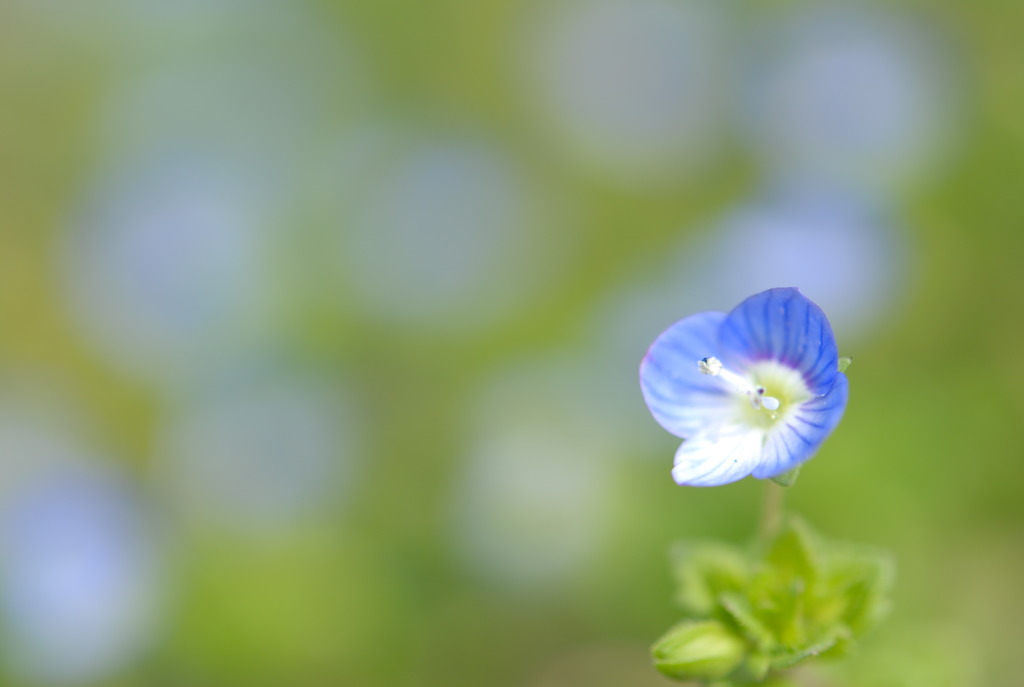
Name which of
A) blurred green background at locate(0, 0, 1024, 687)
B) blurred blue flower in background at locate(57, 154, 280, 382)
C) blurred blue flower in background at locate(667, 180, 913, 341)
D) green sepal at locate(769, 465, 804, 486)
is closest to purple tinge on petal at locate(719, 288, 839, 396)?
green sepal at locate(769, 465, 804, 486)

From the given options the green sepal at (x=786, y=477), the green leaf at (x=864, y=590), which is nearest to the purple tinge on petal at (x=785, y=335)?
the green sepal at (x=786, y=477)

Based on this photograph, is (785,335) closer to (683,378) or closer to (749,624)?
(683,378)

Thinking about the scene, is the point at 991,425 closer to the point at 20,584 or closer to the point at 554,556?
the point at 554,556

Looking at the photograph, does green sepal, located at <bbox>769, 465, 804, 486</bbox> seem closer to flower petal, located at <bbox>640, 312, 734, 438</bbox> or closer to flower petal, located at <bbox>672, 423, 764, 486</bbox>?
flower petal, located at <bbox>672, 423, 764, 486</bbox>

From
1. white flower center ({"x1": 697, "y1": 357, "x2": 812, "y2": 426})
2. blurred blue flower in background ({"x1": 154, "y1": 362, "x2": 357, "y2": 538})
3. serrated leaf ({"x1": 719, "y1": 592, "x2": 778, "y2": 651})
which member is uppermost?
blurred blue flower in background ({"x1": 154, "y1": 362, "x2": 357, "y2": 538})

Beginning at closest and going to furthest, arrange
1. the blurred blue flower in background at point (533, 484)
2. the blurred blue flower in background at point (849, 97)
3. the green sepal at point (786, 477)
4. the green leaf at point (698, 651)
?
the green sepal at point (786, 477) < the green leaf at point (698, 651) < the blurred blue flower in background at point (533, 484) < the blurred blue flower in background at point (849, 97)

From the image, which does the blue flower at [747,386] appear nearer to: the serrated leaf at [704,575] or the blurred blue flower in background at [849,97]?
the serrated leaf at [704,575]
